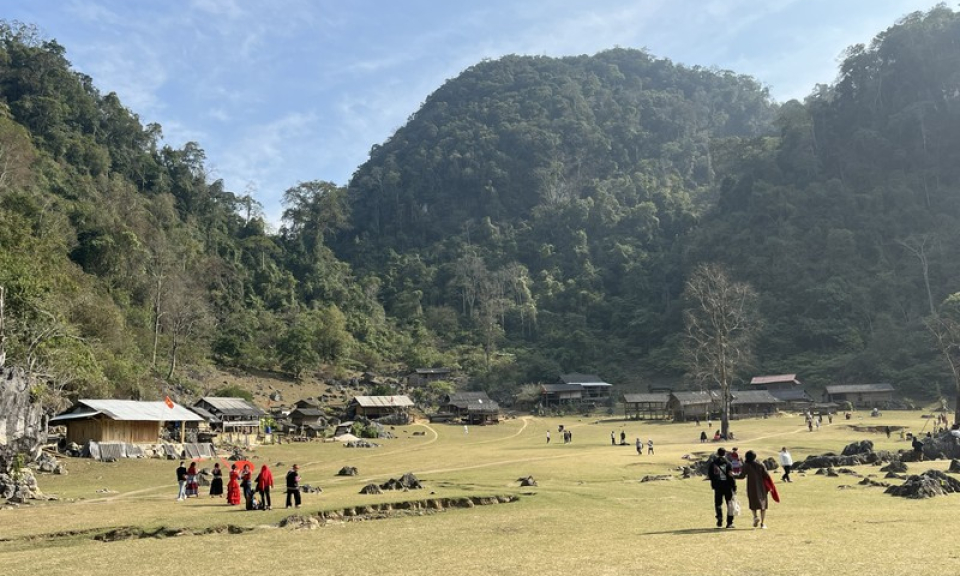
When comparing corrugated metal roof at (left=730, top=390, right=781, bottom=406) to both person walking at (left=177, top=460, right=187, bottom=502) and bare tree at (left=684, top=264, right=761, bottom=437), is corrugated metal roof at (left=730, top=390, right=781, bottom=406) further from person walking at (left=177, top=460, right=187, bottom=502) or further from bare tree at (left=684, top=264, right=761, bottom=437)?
person walking at (left=177, top=460, right=187, bottom=502)

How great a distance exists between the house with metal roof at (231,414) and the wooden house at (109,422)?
469 inches

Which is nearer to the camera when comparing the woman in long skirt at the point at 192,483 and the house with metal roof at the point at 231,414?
Answer: the woman in long skirt at the point at 192,483

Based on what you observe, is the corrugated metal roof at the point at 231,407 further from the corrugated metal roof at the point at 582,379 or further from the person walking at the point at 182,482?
the corrugated metal roof at the point at 582,379

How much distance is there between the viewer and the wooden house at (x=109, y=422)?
135ft

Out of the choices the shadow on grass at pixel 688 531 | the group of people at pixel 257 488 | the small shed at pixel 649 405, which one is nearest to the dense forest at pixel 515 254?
the small shed at pixel 649 405

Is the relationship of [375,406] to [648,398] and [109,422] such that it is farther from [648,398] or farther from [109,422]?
[109,422]

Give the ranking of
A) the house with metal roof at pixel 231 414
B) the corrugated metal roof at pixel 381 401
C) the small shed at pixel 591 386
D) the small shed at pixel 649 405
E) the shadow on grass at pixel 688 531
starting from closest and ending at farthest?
the shadow on grass at pixel 688 531
the house with metal roof at pixel 231 414
the corrugated metal roof at pixel 381 401
the small shed at pixel 649 405
the small shed at pixel 591 386

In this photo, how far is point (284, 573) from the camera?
10805mm

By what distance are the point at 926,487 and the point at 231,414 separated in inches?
2104

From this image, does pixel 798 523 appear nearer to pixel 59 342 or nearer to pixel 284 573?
pixel 284 573

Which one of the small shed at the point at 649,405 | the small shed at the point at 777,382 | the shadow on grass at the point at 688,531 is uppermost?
the shadow on grass at the point at 688,531

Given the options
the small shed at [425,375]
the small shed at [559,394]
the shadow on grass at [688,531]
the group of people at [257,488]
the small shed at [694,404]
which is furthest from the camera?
the small shed at [425,375]

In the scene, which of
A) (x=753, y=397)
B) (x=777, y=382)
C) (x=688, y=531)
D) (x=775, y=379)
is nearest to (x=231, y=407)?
(x=688, y=531)

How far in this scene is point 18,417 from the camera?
3356cm
